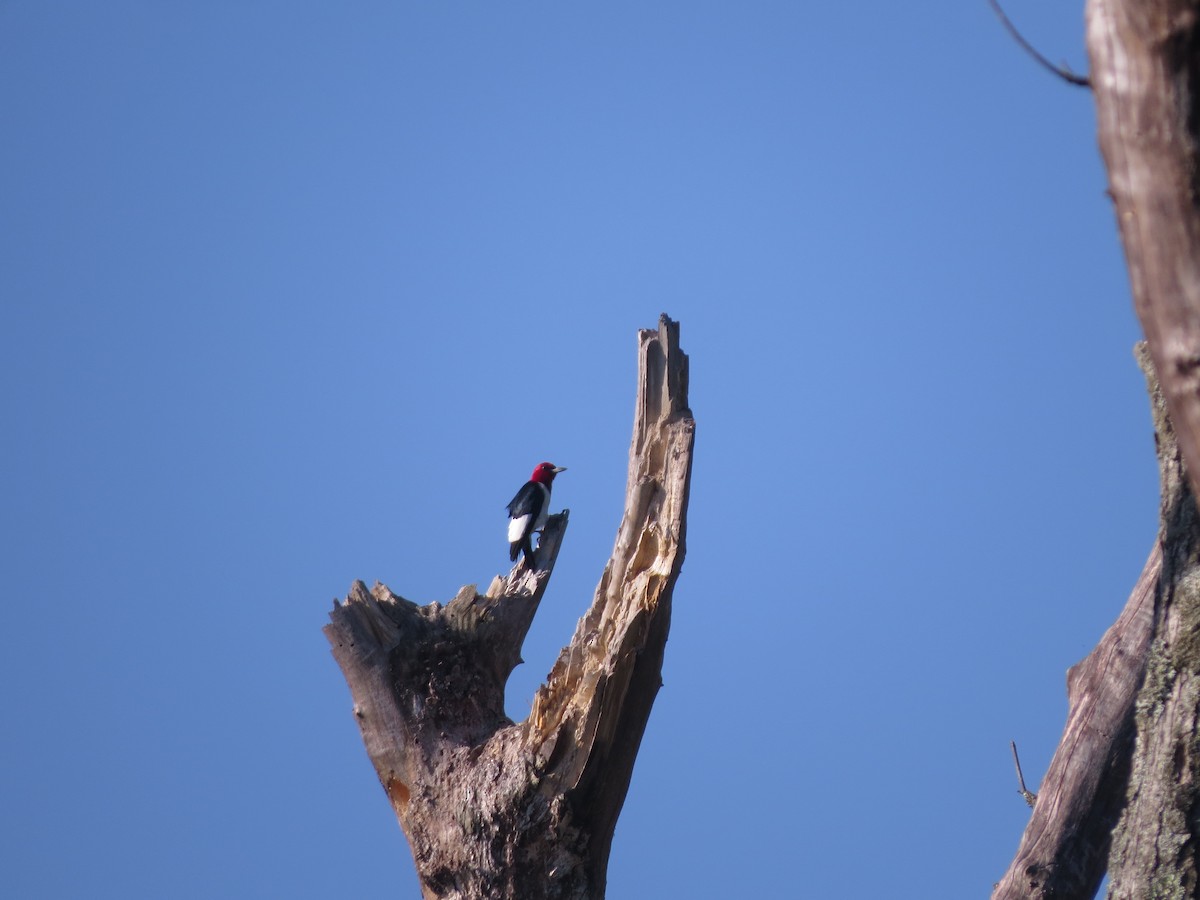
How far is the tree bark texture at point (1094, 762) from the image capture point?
378cm

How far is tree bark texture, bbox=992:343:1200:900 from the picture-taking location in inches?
149

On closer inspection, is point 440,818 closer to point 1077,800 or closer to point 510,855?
point 510,855

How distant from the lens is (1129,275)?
165 centimetres

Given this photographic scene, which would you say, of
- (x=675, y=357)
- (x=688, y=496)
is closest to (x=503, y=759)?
(x=688, y=496)

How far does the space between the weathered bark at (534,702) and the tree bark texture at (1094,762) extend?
152cm

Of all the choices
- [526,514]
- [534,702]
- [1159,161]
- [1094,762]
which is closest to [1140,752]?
[1094,762]

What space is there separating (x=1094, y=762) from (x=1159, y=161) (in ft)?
9.41

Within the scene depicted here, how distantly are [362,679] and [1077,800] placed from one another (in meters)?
2.98

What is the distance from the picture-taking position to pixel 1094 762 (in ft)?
12.7

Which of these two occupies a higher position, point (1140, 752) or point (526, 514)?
point (526, 514)

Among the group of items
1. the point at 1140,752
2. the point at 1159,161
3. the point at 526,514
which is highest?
the point at 526,514

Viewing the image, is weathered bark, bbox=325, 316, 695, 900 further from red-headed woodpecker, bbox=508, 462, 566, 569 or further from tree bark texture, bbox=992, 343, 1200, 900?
red-headed woodpecker, bbox=508, 462, 566, 569

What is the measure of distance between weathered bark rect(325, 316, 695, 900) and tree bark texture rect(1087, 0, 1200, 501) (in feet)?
10.0

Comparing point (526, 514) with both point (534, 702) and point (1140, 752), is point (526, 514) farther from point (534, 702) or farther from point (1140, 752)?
point (1140, 752)
